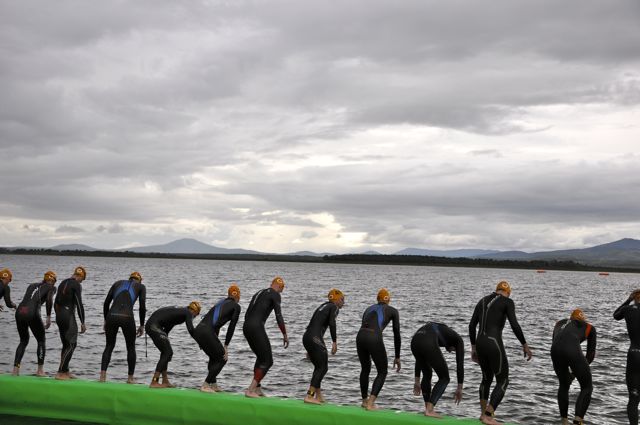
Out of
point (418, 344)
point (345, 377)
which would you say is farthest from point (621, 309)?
point (345, 377)

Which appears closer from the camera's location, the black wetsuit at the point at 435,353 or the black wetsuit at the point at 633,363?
the black wetsuit at the point at 633,363

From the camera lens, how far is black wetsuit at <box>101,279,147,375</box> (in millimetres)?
14089

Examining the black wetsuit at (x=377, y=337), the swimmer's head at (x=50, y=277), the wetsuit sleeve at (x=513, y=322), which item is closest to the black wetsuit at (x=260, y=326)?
the black wetsuit at (x=377, y=337)

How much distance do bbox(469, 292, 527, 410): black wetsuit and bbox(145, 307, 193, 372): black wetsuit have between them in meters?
6.14

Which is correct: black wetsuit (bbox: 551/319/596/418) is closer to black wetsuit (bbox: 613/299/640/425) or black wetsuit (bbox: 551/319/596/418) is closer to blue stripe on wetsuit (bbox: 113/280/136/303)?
black wetsuit (bbox: 613/299/640/425)

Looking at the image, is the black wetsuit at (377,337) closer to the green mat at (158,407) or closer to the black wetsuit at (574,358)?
the green mat at (158,407)

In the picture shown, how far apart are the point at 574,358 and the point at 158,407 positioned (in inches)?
316

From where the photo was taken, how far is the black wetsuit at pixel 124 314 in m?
14.1

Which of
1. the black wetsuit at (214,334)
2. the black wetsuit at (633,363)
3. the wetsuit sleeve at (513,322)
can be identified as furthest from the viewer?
the black wetsuit at (214,334)

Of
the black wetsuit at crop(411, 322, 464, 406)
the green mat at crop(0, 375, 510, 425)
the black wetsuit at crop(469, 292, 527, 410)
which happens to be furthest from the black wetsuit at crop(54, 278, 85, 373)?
the black wetsuit at crop(469, 292, 527, 410)

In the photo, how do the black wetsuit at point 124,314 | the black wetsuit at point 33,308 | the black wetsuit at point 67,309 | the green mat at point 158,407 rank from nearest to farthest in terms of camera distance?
the green mat at point 158,407, the black wetsuit at point 124,314, the black wetsuit at point 67,309, the black wetsuit at point 33,308

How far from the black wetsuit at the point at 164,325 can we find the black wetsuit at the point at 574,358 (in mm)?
7583

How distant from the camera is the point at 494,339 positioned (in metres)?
11.8

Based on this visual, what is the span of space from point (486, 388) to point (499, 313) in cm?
148
